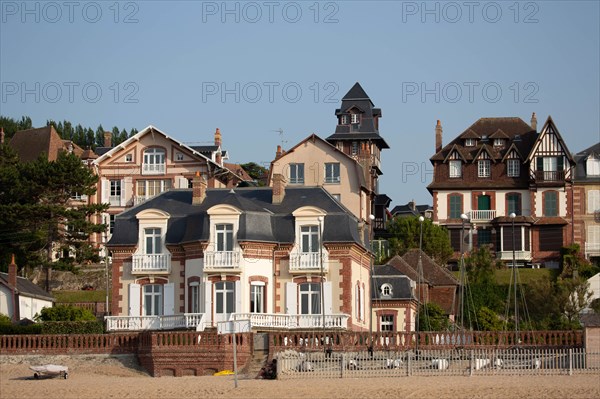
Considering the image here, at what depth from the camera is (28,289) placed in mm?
69500

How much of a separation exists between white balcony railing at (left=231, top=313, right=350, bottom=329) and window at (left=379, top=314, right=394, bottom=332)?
10.5m

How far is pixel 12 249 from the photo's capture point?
76.4 metres

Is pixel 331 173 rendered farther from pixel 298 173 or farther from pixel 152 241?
pixel 152 241

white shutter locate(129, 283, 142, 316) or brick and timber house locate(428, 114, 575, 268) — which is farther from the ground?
brick and timber house locate(428, 114, 575, 268)

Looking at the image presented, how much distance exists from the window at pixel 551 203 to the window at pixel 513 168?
2498 millimetres

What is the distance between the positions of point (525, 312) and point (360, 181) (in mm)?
17215

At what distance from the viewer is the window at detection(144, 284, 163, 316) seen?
58.4 metres

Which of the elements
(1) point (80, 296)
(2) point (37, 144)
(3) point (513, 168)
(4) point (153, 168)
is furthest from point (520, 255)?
(2) point (37, 144)

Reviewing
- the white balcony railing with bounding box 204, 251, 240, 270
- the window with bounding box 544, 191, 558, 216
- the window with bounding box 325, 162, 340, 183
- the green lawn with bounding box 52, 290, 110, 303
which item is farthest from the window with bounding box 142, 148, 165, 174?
the white balcony railing with bounding box 204, 251, 240, 270

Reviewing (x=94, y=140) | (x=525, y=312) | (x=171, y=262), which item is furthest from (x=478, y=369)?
(x=94, y=140)

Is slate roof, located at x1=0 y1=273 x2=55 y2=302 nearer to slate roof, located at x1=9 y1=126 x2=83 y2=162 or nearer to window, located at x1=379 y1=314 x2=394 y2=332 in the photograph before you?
window, located at x1=379 y1=314 x2=394 y2=332

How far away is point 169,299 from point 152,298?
843 millimetres

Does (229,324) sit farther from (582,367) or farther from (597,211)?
(597,211)

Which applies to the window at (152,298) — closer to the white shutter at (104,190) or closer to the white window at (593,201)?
the white shutter at (104,190)
